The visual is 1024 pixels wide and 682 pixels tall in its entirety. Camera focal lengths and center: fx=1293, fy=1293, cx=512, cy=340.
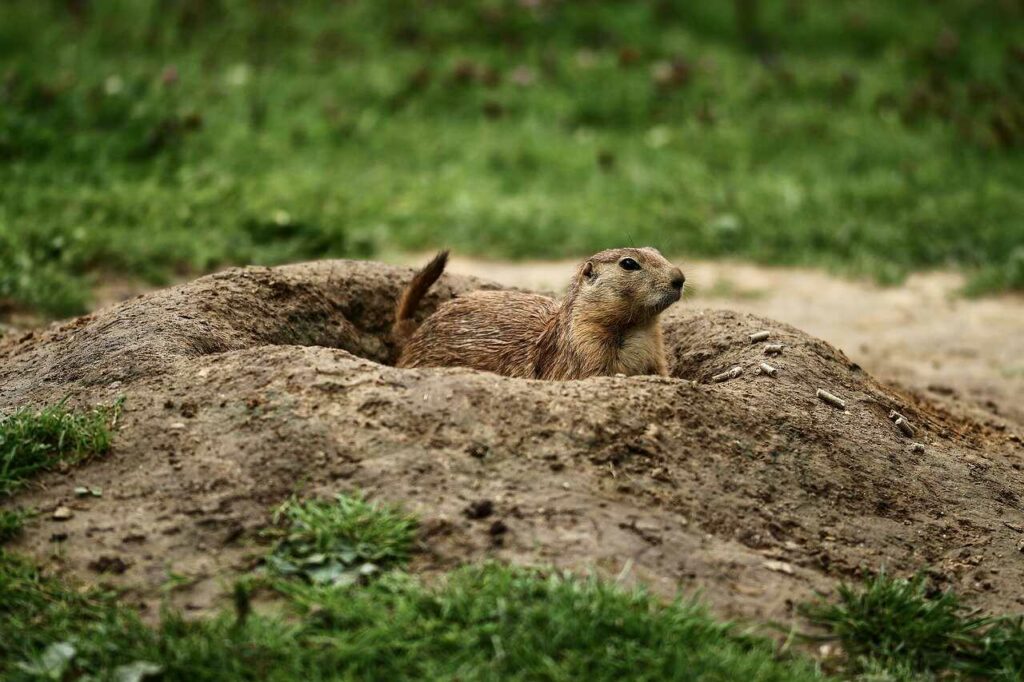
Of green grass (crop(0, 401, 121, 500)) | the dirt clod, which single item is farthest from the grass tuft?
green grass (crop(0, 401, 121, 500))

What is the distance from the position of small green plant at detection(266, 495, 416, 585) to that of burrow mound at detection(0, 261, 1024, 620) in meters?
0.08

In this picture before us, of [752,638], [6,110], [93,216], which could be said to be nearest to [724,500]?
[752,638]

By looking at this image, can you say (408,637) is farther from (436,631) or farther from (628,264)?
(628,264)

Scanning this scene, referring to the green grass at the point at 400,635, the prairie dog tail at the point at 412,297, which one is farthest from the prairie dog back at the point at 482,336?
the green grass at the point at 400,635

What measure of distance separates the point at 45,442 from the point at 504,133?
6728mm

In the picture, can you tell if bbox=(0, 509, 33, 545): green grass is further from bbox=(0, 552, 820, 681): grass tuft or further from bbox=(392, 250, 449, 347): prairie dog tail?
bbox=(392, 250, 449, 347): prairie dog tail

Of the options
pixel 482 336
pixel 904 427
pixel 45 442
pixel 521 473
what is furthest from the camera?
pixel 482 336

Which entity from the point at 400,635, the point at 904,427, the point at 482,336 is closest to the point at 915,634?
the point at 904,427

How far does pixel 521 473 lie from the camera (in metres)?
3.79

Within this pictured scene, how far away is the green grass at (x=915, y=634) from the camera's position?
3.46 m

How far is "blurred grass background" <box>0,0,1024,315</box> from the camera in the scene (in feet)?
26.7

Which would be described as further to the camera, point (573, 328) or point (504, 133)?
point (504, 133)

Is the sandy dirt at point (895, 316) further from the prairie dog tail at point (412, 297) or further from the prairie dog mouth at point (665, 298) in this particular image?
the prairie dog mouth at point (665, 298)

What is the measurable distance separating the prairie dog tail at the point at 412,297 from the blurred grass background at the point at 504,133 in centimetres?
219
